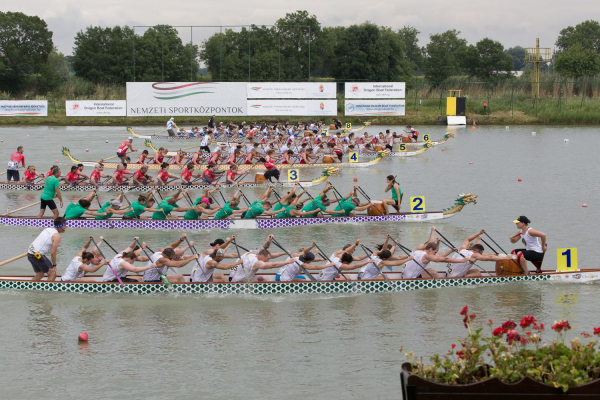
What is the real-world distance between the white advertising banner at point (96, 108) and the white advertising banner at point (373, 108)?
1465 cm

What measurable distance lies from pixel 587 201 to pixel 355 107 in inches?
1068

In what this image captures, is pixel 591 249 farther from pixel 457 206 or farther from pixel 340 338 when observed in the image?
pixel 340 338

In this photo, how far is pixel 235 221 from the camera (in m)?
16.0

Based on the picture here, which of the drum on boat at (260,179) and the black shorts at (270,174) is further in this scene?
the drum on boat at (260,179)

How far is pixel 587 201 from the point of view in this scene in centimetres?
2011

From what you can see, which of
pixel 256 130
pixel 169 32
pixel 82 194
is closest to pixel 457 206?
pixel 82 194

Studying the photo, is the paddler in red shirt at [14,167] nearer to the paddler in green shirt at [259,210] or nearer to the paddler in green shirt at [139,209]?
the paddler in green shirt at [139,209]

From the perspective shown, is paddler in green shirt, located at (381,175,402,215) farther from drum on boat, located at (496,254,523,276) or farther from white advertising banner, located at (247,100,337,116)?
white advertising banner, located at (247,100,337,116)

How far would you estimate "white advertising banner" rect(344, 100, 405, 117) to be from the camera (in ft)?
151

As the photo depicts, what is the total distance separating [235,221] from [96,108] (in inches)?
1293

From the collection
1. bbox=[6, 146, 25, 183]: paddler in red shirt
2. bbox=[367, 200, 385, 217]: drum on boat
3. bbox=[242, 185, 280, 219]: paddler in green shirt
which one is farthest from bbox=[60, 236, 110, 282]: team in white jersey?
bbox=[6, 146, 25, 183]: paddler in red shirt

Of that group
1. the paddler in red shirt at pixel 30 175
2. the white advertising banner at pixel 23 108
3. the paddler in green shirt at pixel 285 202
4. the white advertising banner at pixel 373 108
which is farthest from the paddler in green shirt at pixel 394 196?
the white advertising banner at pixel 23 108

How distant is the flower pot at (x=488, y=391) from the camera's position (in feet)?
16.6

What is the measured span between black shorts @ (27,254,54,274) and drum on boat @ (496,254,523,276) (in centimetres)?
716
